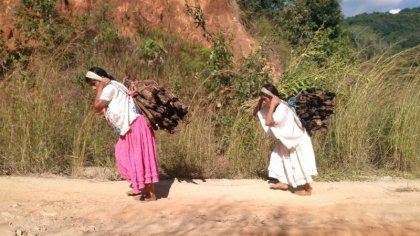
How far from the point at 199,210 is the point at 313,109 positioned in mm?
2079

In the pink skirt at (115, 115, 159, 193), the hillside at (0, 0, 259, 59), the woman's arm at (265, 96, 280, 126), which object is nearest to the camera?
the pink skirt at (115, 115, 159, 193)

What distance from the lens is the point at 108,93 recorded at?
4.73 m

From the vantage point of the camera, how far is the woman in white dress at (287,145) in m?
5.46

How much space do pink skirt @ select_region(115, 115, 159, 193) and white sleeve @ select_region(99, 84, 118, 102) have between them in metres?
0.37

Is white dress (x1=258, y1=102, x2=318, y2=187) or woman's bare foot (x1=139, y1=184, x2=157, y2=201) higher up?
white dress (x1=258, y1=102, x2=318, y2=187)

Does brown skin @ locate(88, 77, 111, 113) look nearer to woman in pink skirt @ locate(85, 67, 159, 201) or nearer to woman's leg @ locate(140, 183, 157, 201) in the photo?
woman in pink skirt @ locate(85, 67, 159, 201)

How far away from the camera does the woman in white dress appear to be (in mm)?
5461

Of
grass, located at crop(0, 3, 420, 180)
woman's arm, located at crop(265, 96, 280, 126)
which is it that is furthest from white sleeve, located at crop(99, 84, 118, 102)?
woman's arm, located at crop(265, 96, 280, 126)

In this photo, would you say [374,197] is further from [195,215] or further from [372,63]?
[372,63]

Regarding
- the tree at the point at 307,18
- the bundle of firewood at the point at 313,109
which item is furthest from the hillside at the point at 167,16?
the bundle of firewood at the point at 313,109

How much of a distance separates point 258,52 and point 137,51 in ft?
10.0

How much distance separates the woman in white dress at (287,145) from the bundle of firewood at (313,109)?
18 centimetres

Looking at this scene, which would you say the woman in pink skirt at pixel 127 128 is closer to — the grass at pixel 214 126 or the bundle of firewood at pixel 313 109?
the grass at pixel 214 126

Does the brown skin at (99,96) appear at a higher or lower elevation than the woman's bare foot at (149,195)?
higher
